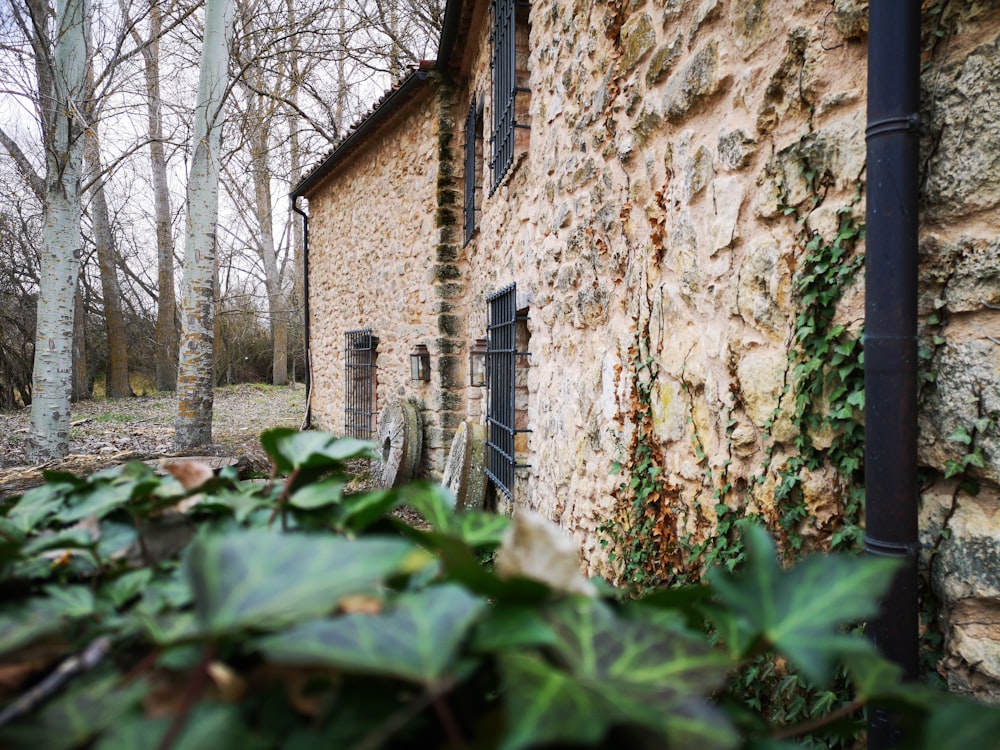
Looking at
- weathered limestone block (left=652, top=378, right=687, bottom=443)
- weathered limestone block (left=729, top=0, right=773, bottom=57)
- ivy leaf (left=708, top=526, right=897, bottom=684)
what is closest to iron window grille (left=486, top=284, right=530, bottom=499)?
weathered limestone block (left=652, top=378, right=687, bottom=443)

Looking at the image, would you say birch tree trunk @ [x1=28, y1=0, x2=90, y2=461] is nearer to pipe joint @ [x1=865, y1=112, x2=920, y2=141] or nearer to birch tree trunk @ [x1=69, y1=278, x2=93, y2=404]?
pipe joint @ [x1=865, y1=112, x2=920, y2=141]

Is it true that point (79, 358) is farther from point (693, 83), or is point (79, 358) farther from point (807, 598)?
point (807, 598)

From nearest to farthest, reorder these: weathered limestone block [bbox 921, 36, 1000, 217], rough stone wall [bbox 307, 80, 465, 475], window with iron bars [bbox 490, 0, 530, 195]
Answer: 1. weathered limestone block [bbox 921, 36, 1000, 217]
2. window with iron bars [bbox 490, 0, 530, 195]
3. rough stone wall [bbox 307, 80, 465, 475]

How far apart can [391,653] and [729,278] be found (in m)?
1.84

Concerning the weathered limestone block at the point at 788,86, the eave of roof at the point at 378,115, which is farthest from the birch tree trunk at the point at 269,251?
the weathered limestone block at the point at 788,86

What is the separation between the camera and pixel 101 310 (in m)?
15.3

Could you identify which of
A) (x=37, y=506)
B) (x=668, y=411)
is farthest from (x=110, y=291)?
(x=37, y=506)

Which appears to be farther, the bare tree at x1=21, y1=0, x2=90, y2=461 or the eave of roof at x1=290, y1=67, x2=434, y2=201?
the bare tree at x1=21, y1=0, x2=90, y2=461

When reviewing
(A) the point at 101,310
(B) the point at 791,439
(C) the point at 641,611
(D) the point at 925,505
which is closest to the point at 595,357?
(B) the point at 791,439

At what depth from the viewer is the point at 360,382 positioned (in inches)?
332

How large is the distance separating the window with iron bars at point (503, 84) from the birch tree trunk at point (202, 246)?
161 inches

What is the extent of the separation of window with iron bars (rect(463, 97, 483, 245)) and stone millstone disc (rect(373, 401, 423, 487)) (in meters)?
1.93

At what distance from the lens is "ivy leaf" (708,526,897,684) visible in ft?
1.54

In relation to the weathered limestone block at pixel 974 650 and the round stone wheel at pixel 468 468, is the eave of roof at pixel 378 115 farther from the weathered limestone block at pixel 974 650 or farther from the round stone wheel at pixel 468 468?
the weathered limestone block at pixel 974 650
